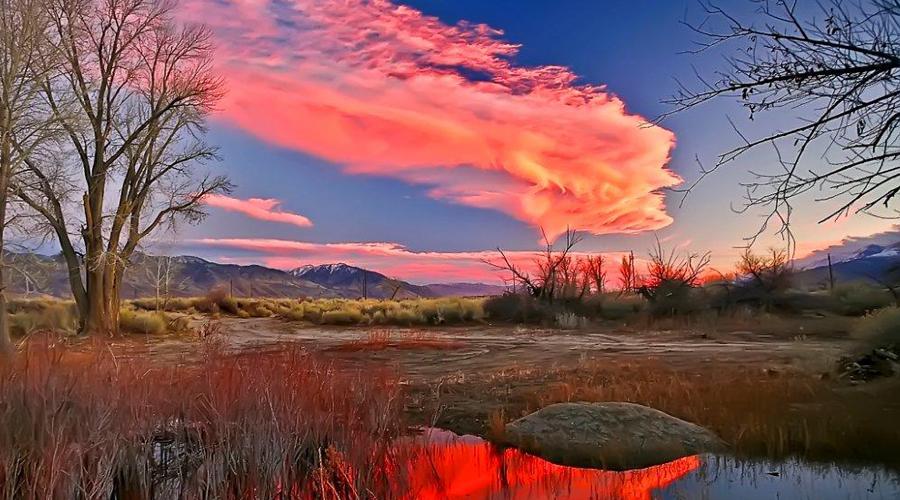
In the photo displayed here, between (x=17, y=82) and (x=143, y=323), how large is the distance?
35.8 feet

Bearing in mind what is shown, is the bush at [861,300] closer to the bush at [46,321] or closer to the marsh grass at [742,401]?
the marsh grass at [742,401]

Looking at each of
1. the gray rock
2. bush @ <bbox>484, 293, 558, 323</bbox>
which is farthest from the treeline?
the gray rock

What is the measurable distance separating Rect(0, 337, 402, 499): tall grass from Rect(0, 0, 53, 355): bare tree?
13.4 meters

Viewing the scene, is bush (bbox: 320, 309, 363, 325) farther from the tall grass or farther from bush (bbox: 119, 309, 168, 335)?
the tall grass

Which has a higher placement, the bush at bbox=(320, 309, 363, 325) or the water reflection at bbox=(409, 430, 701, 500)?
the bush at bbox=(320, 309, 363, 325)

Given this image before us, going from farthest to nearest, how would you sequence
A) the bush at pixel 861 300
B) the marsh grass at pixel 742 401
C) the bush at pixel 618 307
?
the bush at pixel 618 307 < the bush at pixel 861 300 < the marsh grass at pixel 742 401

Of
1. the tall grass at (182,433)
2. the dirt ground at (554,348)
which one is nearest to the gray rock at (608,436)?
the tall grass at (182,433)

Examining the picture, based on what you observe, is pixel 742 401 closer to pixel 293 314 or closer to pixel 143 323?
pixel 143 323

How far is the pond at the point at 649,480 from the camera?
7.06m

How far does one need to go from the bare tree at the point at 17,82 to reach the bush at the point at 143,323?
672 cm

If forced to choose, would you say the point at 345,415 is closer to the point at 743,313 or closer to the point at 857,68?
the point at 857,68

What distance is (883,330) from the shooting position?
475 inches

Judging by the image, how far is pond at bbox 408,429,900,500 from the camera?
7059mm

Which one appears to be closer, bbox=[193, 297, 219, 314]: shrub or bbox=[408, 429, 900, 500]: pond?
bbox=[408, 429, 900, 500]: pond
